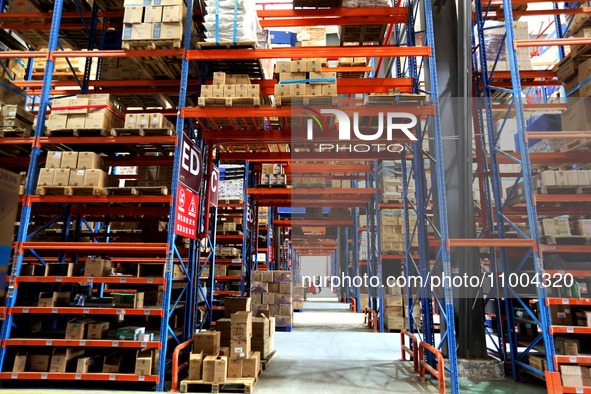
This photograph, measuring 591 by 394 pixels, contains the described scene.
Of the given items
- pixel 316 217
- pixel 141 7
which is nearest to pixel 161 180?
pixel 141 7

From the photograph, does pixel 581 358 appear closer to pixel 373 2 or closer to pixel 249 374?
pixel 249 374

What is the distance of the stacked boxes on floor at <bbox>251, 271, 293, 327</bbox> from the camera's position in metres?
13.7

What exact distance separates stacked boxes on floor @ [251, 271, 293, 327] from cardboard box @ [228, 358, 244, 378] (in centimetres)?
686

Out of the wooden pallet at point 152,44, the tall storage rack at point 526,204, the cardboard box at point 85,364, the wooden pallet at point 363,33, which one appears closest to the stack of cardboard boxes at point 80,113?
the wooden pallet at point 152,44

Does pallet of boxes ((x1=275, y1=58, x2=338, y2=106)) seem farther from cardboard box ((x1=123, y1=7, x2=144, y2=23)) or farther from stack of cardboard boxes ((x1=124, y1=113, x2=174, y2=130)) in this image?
cardboard box ((x1=123, y1=7, x2=144, y2=23))

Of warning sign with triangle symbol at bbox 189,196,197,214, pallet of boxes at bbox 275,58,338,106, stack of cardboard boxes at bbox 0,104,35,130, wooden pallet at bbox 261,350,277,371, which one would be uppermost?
pallet of boxes at bbox 275,58,338,106

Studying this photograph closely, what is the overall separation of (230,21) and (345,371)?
7075mm

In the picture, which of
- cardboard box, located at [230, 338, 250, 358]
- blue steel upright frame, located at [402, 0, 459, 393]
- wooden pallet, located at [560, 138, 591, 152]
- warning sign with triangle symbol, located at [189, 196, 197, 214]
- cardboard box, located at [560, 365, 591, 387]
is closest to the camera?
cardboard box, located at [560, 365, 591, 387]

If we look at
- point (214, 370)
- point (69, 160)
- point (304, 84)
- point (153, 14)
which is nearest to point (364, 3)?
point (304, 84)

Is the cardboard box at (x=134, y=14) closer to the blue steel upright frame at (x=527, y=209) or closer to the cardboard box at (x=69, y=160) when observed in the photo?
the cardboard box at (x=69, y=160)

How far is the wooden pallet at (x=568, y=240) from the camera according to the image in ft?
26.2

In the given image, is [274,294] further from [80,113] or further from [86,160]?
[80,113]

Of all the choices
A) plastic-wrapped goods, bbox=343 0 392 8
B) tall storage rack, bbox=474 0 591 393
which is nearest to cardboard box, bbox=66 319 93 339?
tall storage rack, bbox=474 0 591 393

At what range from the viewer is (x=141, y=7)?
24.2 ft
